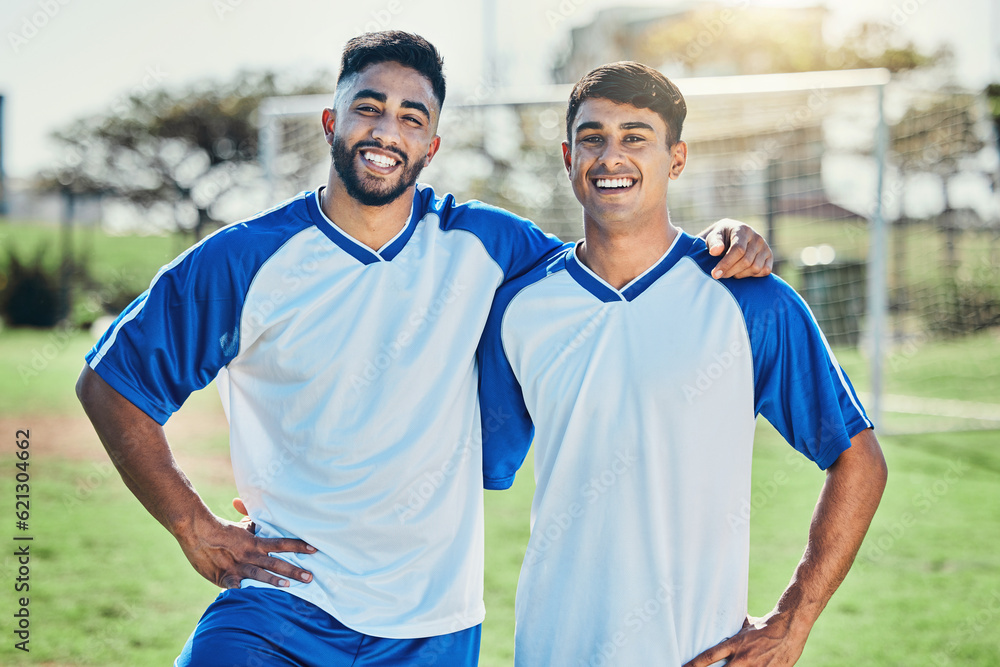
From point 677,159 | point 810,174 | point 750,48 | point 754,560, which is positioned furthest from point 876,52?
point 677,159

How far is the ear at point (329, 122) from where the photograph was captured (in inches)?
108

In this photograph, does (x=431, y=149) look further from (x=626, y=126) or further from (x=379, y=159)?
(x=626, y=126)

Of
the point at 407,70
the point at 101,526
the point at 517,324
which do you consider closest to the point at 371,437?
the point at 517,324

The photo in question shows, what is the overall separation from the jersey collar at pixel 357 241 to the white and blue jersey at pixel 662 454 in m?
0.66

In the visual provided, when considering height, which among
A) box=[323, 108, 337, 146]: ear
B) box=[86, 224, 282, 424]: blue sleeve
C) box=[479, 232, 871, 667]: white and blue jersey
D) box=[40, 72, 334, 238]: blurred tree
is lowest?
box=[479, 232, 871, 667]: white and blue jersey

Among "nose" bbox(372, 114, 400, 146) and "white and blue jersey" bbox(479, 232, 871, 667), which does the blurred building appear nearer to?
"nose" bbox(372, 114, 400, 146)

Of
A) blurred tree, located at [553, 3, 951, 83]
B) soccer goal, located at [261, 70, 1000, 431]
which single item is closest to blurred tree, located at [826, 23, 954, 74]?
blurred tree, located at [553, 3, 951, 83]

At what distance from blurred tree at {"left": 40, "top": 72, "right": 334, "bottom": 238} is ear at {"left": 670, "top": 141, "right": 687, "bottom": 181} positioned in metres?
26.6

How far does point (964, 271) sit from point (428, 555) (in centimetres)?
1749

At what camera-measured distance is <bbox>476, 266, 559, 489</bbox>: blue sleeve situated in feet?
8.07

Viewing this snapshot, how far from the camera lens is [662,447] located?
7.01 ft

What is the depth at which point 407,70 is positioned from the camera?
2.65 meters

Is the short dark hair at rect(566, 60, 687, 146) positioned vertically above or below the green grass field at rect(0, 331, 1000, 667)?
above

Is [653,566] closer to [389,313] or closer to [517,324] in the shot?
[517,324]
